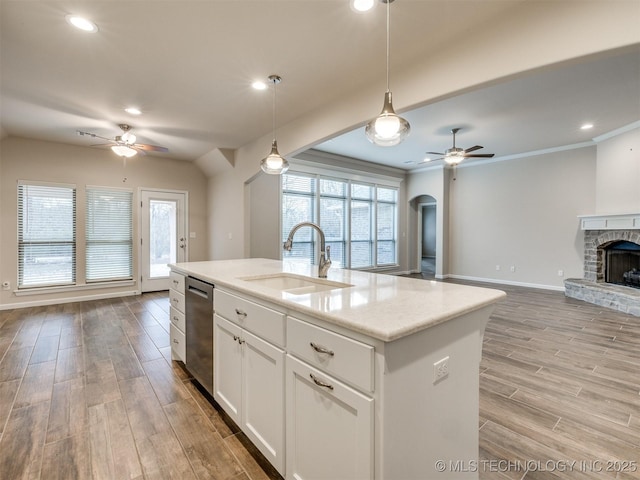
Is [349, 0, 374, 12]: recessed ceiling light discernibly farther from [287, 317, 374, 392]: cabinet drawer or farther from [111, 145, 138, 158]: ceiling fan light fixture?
[111, 145, 138, 158]: ceiling fan light fixture

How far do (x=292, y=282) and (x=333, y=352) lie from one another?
1211mm

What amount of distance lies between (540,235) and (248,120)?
6.26 metres

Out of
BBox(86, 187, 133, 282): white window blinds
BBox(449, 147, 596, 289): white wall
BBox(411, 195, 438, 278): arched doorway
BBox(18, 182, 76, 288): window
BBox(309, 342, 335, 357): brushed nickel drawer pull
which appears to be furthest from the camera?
BBox(411, 195, 438, 278): arched doorway

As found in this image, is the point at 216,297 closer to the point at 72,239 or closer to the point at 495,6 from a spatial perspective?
the point at 495,6

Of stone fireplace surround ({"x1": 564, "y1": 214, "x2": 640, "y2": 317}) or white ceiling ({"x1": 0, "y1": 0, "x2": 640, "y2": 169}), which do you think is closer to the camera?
white ceiling ({"x1": 0, "y1": 0, "x2": 640, "y2": 169})

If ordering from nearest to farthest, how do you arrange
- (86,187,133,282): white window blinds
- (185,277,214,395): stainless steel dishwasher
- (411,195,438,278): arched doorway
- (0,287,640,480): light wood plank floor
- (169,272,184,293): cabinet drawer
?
(0,287,640,480): light wood plank floor < (185,277,214,395): stainless steel dishwasher < (169,272,184,293): cabinet drawer < (86,187,133,282): white window blinds < (411,195,438,278): arched doorway

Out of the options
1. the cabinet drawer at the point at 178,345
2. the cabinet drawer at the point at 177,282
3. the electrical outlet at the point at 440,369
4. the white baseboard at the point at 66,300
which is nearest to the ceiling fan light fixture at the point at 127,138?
the cabinet drawer at the point at 177,282

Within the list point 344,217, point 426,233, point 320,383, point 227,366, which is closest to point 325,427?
point 320,383

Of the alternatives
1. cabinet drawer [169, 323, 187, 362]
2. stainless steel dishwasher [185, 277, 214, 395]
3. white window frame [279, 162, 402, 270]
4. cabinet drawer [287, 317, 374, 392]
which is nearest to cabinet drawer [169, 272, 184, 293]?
stainless steel dishwasher [185, 277, 214, 395]

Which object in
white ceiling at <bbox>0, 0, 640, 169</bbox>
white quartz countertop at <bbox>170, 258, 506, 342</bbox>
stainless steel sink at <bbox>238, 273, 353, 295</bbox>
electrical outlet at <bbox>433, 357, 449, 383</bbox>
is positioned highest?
white ceiling at <bbox>0, 0, 640, 169</bbox>

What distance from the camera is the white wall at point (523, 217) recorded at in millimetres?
5926

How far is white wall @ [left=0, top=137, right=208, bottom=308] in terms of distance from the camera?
15.7 ft

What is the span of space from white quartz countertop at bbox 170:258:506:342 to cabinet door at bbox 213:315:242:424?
0.28 meters

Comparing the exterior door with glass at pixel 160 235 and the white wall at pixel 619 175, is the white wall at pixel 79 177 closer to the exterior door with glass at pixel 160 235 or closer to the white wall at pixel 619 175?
the exterior door with glass at pixel 160 235
